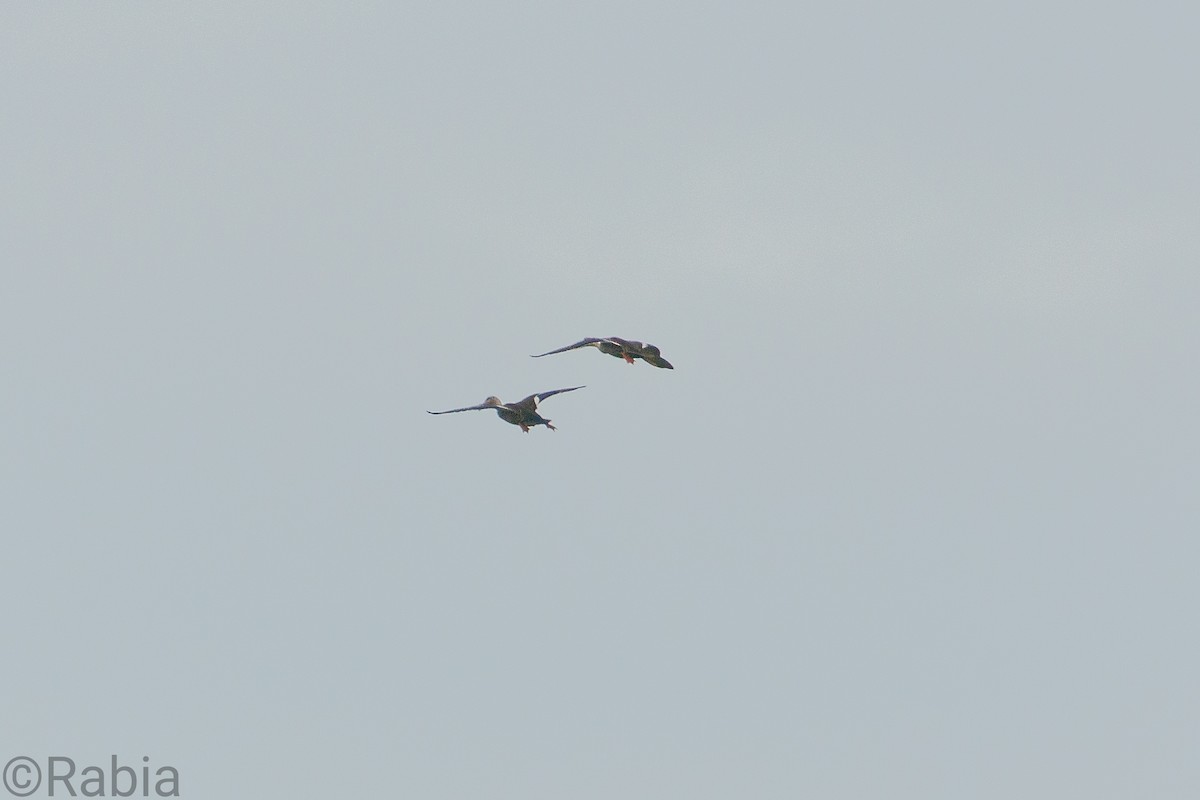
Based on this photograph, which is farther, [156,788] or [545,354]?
[156,788]

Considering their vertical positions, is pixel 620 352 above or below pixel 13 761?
above

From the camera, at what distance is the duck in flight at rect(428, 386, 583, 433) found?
396ft

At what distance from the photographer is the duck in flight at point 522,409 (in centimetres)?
12069

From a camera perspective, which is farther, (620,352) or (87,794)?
(87,794)

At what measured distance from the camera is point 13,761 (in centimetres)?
13462

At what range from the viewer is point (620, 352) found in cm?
12188

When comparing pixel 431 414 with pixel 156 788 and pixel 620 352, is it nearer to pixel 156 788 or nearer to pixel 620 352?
pixel 620 352

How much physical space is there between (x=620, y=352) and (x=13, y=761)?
44467 millimetres

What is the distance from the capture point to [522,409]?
396ft

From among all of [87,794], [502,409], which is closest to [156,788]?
[87,794]

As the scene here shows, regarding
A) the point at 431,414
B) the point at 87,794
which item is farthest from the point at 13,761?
the point at 431,414

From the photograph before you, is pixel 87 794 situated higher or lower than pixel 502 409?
lower

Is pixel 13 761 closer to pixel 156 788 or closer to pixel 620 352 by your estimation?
pixel 156 788

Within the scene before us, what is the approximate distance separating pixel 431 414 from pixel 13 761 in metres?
37.9
